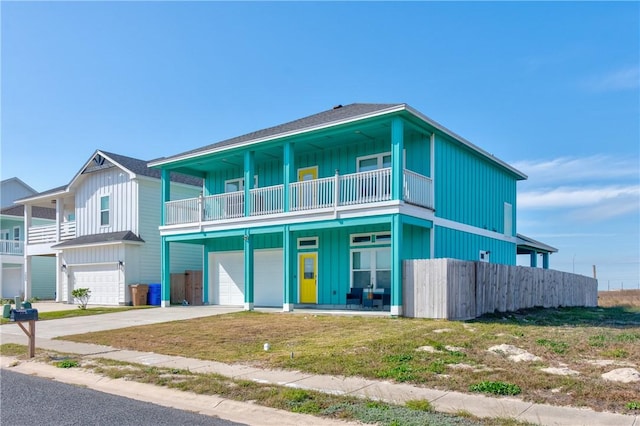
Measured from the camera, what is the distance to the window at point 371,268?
61.2 feet

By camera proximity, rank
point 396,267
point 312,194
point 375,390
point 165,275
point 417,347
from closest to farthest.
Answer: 1. point 375,390
2. point 417,347
3. point 396,267
4. point 312,194
5. point 165,275

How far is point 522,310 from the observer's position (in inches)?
736

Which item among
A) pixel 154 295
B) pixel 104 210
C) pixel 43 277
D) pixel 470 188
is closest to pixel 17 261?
pixel 43 277

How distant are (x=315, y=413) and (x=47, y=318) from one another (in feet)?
52.7

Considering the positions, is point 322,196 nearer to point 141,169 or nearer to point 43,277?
point 141,169

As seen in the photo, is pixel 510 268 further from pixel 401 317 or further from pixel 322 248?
pixel 322 248

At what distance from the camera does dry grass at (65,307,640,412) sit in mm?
7250

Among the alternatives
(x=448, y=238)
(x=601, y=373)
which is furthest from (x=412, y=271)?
(x=601, y=373)

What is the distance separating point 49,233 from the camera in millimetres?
31047

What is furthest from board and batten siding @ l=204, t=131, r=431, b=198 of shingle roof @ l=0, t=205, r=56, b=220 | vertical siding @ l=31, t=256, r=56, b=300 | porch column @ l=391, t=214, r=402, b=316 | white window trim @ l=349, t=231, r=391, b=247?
shingle roof @ l=0, t=205, r=56, b=220

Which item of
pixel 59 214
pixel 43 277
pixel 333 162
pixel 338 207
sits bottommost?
pixel 43 277

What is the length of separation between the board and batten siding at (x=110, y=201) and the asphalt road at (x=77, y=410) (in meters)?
18.4

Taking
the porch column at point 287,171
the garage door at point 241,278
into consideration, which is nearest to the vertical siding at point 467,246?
the porch column at point 287,171

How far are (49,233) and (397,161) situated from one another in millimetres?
23938
